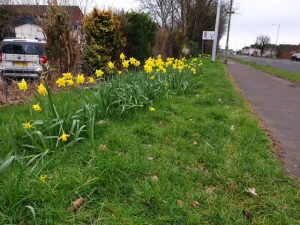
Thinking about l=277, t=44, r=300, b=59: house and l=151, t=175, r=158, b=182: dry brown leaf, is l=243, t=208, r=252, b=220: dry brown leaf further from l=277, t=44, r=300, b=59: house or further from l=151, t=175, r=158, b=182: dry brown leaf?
l=277, t=44, r=300, b=59: house

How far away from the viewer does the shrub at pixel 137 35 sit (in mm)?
11353

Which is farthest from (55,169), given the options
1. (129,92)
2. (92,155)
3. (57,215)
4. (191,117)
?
(191,117)

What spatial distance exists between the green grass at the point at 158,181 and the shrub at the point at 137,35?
25.8ft

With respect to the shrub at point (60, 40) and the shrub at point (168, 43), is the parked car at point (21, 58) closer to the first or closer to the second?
the shrub at point (60, 40)

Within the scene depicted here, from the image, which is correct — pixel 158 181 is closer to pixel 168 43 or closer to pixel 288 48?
pixel 168 43

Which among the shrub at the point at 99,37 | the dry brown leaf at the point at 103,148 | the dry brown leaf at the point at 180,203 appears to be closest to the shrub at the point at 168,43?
the shrub at the point at 99,37

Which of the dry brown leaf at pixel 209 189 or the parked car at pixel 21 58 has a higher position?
the parked car at pixel 21 58

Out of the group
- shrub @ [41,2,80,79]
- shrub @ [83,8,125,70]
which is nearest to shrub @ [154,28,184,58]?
shrub @ [83,8,125,70]

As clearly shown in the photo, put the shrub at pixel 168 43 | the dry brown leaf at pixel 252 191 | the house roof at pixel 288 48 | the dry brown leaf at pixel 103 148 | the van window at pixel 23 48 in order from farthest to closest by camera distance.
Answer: the house roof at pixel 288 48 → the shrub at pixel 168 43 → the van window at pixel 23 48 → the dry brown leaf at pixel 103 148 → the dry brown leaf at pixel 252 191

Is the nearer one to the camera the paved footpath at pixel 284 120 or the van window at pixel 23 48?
the paved footpath at pixel 284 120

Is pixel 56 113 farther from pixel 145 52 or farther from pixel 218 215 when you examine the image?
pixel 145 52

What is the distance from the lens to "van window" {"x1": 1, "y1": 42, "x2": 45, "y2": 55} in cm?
980

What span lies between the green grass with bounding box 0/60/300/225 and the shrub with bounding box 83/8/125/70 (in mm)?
5663

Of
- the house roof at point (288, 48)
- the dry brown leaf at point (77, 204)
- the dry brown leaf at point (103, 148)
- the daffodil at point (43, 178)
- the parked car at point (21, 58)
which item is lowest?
the dry brown leaf at point (77, 204)
